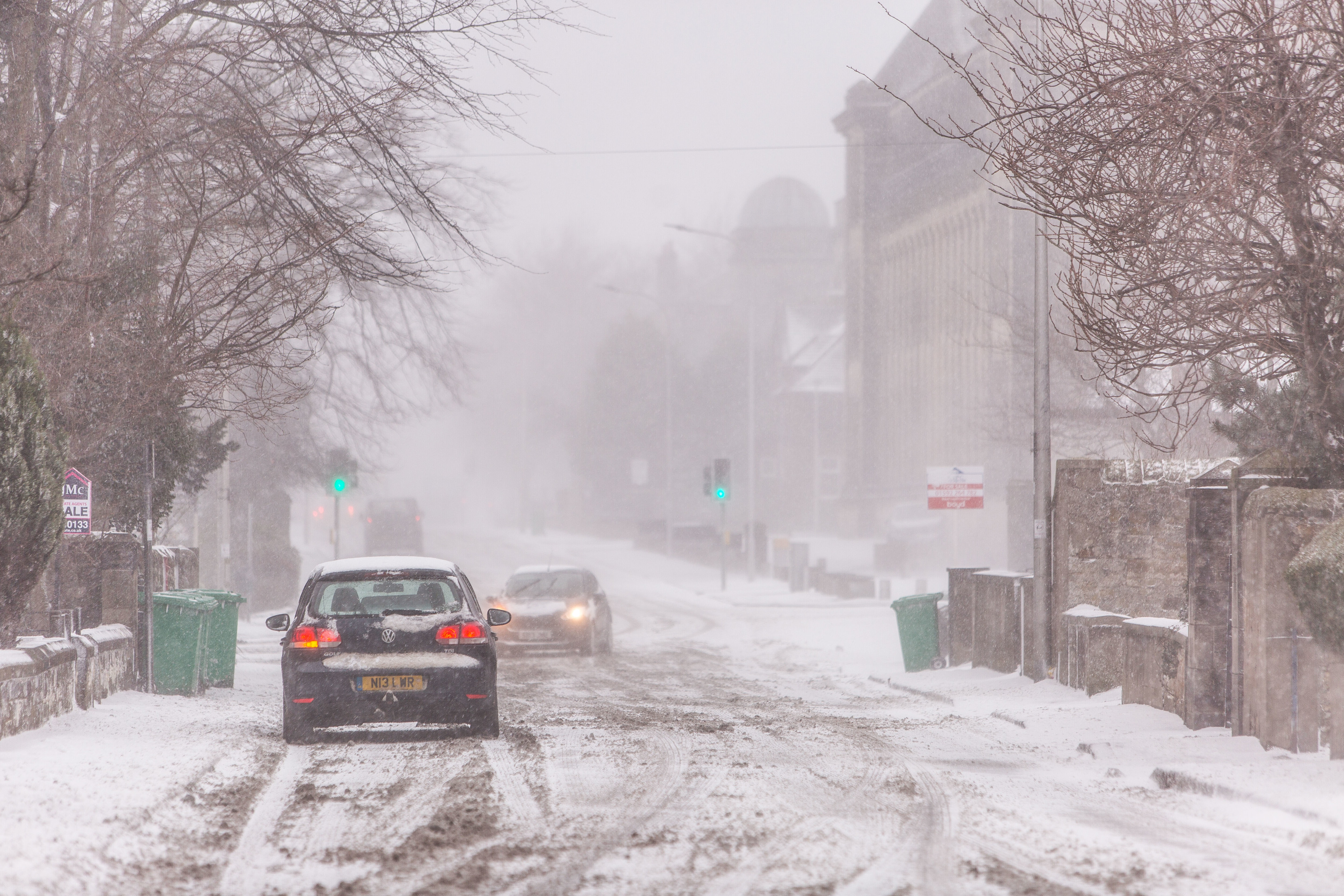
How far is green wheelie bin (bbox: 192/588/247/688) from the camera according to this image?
650 inches

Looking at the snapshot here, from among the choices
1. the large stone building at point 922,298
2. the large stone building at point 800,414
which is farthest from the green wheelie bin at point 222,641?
the large stone building at point 800,414

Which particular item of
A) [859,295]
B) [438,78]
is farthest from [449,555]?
[438,78]

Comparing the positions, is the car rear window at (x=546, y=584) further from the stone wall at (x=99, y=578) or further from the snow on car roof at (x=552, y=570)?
the stone wall at (x=99, y=578)

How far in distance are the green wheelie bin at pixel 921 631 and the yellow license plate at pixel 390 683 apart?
866 cm

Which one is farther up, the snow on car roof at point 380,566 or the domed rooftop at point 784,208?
the domed rooftop at point 784,208

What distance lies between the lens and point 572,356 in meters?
96.1

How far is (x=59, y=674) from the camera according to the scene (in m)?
11.8

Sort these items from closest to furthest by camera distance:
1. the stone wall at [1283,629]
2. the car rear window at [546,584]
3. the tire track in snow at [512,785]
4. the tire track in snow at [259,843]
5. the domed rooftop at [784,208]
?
1. the tire track in snow at [259,843]
2. the tire track in snow at [512,785]
3. the stone wall at [1283,629]
4. the car rear window at [546,584]
5. the domed rooftop at [784,208]

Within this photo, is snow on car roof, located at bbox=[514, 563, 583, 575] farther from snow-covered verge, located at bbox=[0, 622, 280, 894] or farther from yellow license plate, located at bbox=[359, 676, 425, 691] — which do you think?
yellow license plate, located at bbox=[359, 676, 425, 691]

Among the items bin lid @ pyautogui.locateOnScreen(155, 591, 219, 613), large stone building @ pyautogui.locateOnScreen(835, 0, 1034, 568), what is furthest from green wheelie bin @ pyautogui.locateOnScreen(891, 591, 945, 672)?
large stone building @ pyautogui.locateOnScreen(835, 0, 1034, 568)

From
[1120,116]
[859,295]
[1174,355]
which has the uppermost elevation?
[859,295]

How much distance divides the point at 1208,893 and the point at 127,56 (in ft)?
37.2

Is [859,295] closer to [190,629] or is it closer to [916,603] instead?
[916,603]

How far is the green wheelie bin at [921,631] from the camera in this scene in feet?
61.6
